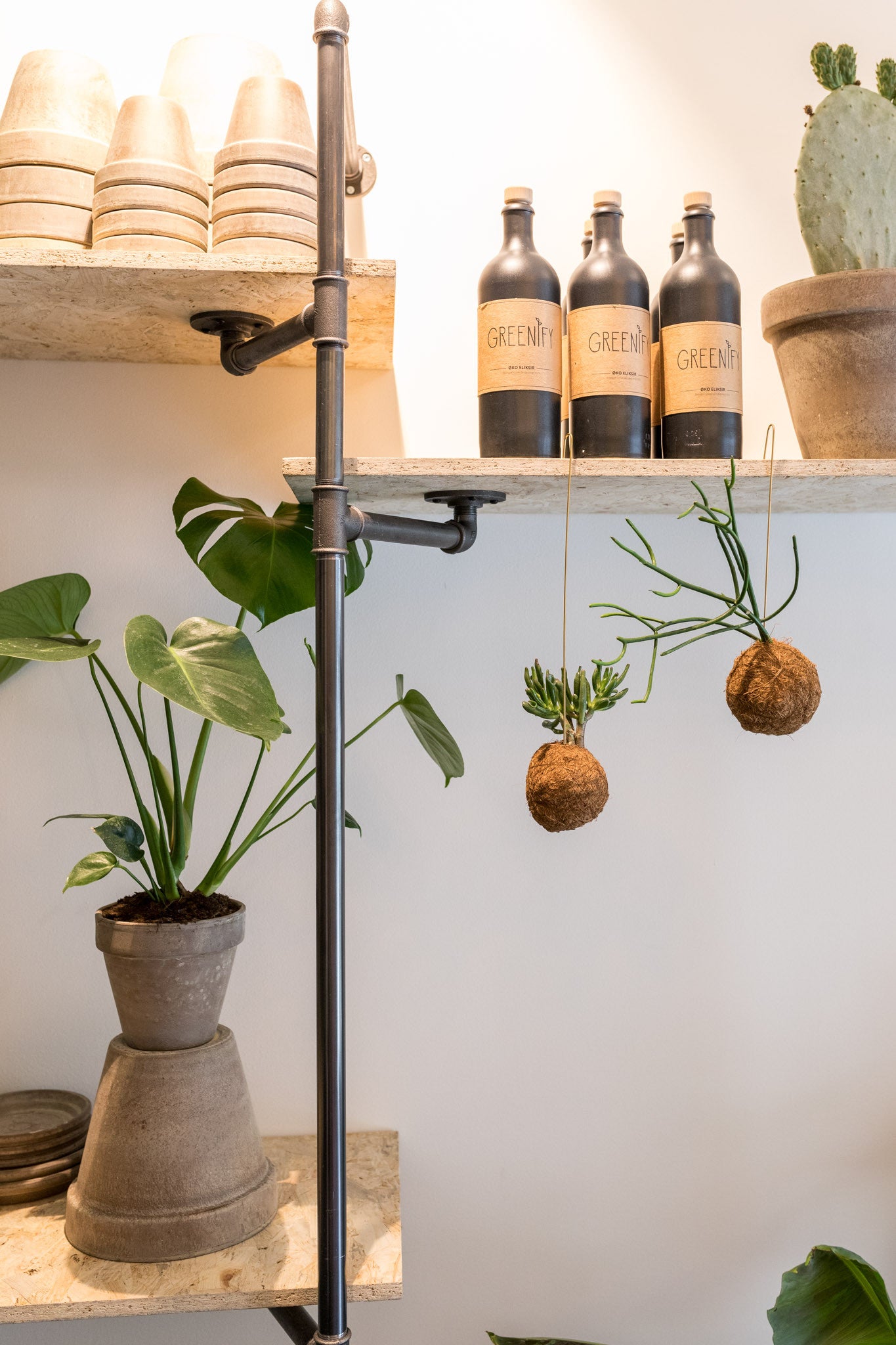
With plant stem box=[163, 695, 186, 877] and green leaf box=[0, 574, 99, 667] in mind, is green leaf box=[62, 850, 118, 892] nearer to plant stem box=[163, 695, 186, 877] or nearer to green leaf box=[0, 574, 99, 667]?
plant stem box=[163, 695, 186, 877]

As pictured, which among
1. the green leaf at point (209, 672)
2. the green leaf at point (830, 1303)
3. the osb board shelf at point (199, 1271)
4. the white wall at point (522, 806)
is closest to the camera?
the green leaf at point (209, 672)

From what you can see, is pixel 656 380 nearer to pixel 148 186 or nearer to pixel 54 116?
pixel 148 186

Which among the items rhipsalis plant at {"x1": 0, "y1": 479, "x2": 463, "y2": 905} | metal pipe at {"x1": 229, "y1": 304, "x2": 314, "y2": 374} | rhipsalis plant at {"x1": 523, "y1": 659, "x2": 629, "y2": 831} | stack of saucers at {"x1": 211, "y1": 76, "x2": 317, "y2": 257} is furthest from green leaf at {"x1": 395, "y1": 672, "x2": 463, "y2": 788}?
stack of saucers at {"x1": 211, "y1": 76, "x2": 317, "y2": 257}

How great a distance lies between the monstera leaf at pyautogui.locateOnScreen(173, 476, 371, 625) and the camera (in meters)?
0.98

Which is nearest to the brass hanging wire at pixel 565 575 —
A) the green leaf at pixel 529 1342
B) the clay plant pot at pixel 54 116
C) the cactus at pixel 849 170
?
the cactus at pixel 849 170

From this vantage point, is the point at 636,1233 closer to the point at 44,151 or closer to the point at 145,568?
the point at 145,568

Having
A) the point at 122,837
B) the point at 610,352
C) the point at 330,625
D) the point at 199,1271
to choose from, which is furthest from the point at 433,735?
the point at 199,1271

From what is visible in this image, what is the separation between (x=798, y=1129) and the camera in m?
1.27

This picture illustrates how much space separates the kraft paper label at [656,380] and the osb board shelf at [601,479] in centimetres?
10

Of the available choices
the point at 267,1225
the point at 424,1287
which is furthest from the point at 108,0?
the point at 424,1287

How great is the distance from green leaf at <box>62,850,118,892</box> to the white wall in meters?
0.29

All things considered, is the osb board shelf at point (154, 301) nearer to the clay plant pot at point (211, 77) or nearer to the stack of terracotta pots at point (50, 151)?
the stack of terracotta pots at point (50, 151)

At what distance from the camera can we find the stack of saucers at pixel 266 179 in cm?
97

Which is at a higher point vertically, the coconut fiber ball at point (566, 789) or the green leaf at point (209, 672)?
the green leaf at point (209, 672)
